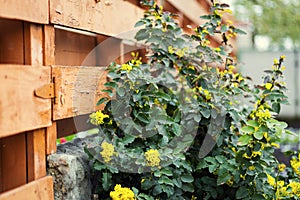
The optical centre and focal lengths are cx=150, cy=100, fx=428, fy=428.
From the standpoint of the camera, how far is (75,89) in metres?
1.50

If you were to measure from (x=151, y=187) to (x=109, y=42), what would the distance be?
0.79m

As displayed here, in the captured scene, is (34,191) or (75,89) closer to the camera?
(34,191)

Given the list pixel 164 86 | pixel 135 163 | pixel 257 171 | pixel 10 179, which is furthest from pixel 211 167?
pixel 10 179

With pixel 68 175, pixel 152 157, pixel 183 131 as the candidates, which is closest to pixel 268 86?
pixel 183 131

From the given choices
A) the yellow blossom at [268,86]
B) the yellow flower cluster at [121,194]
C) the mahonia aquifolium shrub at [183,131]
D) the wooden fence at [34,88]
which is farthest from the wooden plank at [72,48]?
the yellow blossom at [268,86]

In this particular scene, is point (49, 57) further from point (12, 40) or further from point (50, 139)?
point (50, 139)

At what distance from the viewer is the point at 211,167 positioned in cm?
162

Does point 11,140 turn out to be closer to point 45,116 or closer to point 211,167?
point 45,116

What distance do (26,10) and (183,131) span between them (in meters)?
0.85

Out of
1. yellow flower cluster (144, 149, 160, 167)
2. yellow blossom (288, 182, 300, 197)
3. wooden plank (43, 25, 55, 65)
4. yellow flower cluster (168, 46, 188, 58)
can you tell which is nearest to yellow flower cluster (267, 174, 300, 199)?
yellow blossom (288, 182, 300, 197)

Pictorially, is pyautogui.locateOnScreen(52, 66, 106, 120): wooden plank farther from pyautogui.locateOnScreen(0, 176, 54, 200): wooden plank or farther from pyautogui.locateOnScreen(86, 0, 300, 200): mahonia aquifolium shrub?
pyautogui.locateOnScreen(0, 176, 54, 200): wooden plank

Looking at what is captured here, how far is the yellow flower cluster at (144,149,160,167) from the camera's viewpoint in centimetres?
143

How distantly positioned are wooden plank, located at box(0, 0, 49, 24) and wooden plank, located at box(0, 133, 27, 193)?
0.34 metres

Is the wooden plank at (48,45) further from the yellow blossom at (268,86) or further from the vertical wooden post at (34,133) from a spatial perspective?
the yellow blossom at (268,86)
